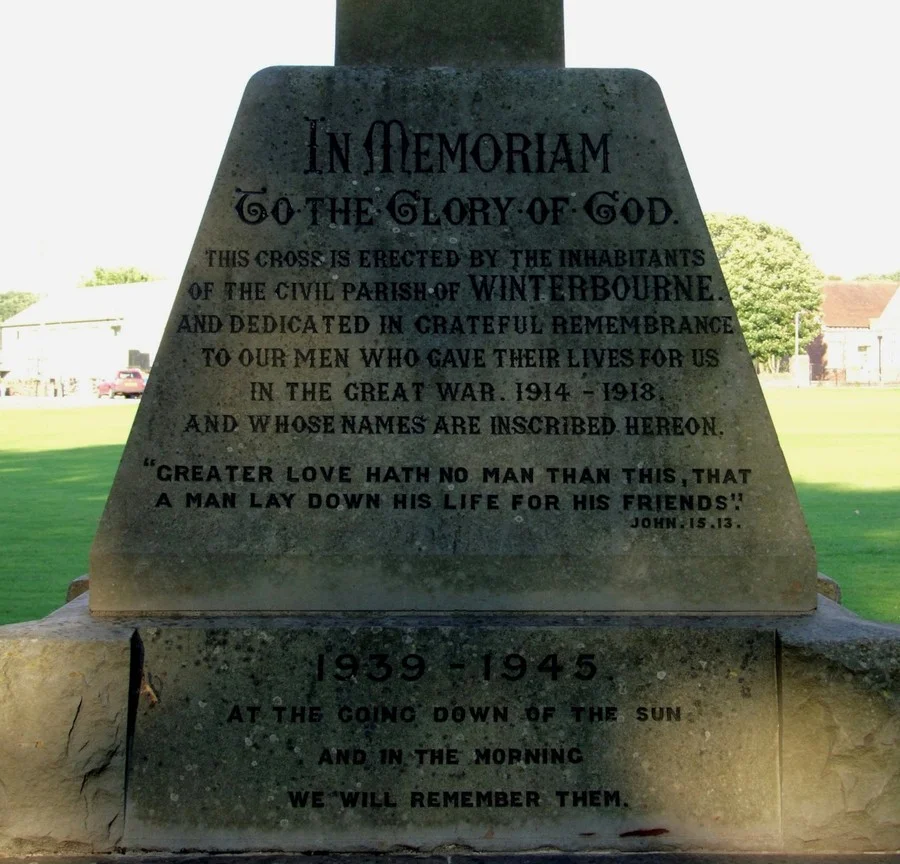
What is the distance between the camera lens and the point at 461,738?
3275 mm

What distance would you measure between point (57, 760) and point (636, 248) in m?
2.23

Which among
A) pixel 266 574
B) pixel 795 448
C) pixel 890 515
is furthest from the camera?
pixel 795 448

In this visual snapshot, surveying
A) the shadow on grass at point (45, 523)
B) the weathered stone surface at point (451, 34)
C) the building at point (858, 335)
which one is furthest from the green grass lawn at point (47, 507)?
the building at point (858, 335)

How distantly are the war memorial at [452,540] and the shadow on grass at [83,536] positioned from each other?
12.3 ft

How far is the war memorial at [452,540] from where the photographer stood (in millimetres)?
3219

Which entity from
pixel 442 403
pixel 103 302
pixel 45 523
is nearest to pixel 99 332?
pixel 103 302

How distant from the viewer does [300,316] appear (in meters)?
3.49

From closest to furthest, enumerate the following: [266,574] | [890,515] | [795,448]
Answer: [266,574] < [890,515] < [795,448]

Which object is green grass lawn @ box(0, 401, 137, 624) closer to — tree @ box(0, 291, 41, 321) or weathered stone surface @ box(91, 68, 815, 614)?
weathered stone surface @ box(91, 68, 815, 614)

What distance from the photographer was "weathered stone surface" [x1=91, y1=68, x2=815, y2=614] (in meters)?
3.43

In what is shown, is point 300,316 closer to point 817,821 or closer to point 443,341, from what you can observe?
point 443,341

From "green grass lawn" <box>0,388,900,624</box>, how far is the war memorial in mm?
3771

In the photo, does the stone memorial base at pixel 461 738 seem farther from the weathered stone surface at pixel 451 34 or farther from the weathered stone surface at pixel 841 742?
the weathered stone surface at pixel 451 34

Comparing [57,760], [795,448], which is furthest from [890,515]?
[57,760]
